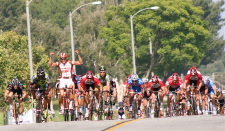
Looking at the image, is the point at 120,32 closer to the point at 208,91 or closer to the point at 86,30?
the point at 86,30

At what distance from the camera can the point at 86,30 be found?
94.8m

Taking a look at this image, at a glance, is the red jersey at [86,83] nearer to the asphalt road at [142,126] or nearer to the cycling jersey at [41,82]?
the cycling jersey at [41,82]

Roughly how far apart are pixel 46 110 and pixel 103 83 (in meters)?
2.65

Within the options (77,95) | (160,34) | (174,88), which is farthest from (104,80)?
(160,34)

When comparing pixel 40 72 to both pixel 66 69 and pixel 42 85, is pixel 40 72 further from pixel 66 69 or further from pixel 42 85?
pixel 66 69

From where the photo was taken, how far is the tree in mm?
74125

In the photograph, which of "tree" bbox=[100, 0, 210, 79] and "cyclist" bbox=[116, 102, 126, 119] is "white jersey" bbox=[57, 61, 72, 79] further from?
"tree" bbox=[100, 0, 210, 79]

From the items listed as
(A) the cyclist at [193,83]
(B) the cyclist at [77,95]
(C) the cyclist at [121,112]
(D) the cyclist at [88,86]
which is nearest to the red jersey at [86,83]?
(D) the cyclist at [88,86]

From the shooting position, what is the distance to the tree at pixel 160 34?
74125 mm

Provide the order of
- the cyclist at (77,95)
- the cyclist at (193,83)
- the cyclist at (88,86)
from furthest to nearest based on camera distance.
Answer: the cyclist at (193,83)
the cyclist at (88,86)
the cyclist at (77,95)

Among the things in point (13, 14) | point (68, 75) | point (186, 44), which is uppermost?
point (13, 14)

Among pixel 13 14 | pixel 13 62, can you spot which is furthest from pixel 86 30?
pixel 13 62

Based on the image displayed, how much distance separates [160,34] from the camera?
3017 inches

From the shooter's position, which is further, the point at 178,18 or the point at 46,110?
the point at 178,18
